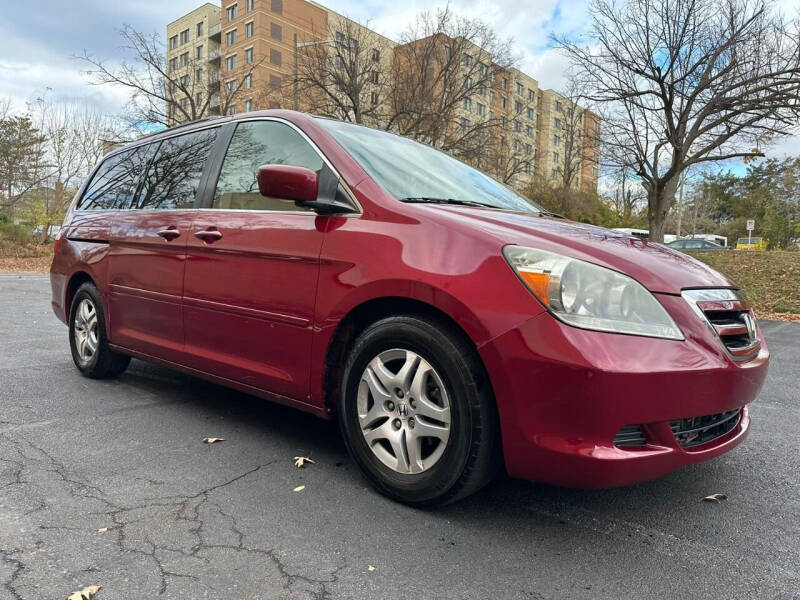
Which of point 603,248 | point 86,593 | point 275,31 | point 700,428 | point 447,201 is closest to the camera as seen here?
point 86,593

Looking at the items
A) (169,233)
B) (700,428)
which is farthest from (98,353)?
(700,428)

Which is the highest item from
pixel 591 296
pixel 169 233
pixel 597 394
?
pixel 169 233

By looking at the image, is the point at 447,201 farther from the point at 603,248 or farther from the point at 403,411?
the point at 403,411

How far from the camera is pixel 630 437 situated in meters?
2.00

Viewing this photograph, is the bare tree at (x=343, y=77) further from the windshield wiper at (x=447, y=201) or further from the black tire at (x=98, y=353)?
the windshield wiper at (x=447, y=201)

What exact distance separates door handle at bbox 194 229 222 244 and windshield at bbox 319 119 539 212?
82cm

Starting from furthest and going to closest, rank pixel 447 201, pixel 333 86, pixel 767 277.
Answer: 1. pixel 333 86
2. pixel 767 277
3. pixel 447 201

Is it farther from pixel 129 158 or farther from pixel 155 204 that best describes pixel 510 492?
pixel 129 158

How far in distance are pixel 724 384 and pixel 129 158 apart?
4173mm

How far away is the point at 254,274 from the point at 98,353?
2042mm

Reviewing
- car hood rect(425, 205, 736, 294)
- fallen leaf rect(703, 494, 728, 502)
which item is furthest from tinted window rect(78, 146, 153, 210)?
fallen leaf rect(703, 494, 728, 502)

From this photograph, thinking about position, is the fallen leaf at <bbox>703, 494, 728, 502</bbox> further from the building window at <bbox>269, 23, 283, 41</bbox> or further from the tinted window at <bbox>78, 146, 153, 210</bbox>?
the building window at <bbox>269, 23, 283, 41</bbox>

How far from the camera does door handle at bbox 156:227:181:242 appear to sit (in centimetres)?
339

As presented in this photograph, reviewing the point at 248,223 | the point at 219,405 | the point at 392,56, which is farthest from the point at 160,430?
the point at 392,56
